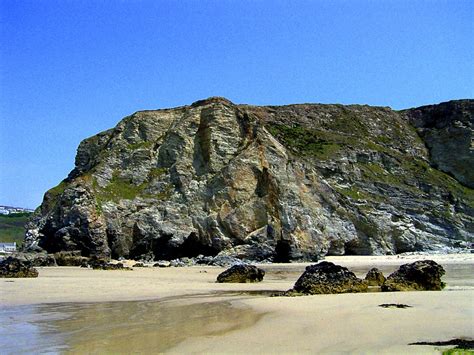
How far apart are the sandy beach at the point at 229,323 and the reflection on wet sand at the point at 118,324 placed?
17mm

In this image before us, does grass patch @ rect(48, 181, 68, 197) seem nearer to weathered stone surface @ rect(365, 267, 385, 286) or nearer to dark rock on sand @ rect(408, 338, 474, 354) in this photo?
weathered stone surface @ rect(365, 267, 385, 286)

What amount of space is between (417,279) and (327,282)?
3.12 meters

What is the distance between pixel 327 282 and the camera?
16.1 meters

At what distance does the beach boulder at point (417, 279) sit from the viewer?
53.2 ft

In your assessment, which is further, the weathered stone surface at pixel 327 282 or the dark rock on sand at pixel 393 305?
the weathered stone surface at pixel 327 282

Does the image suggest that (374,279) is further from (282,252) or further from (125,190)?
(125,190)

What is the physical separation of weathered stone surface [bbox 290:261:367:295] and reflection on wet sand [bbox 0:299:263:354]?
3.17 metres

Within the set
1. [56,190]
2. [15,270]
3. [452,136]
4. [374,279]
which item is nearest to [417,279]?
[374,279]

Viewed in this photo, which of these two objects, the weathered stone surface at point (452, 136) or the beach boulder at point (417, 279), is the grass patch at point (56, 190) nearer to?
the beach boulder at point (417, 279)

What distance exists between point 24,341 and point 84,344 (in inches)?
41.5

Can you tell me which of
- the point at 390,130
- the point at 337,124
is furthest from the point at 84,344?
the point at 390,130

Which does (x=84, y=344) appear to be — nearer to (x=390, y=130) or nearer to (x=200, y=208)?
(x=200, y=208)

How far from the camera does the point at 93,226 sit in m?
44.9

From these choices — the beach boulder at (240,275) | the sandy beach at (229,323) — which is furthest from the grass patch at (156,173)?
the sandy beach at (229,323)
